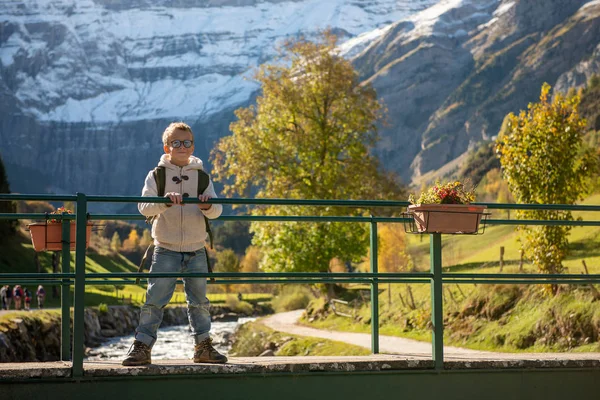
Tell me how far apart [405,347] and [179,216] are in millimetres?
12335

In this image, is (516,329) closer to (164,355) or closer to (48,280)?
(48,280)

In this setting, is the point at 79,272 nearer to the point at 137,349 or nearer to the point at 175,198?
the point at 137,349

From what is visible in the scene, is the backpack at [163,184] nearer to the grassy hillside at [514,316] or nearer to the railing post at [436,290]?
the railing post at [436,290]

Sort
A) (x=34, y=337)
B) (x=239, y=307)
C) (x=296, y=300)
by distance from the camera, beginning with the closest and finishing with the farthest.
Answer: (x=34, y=337) < (x=296, y=300) < (x=239, y=307)

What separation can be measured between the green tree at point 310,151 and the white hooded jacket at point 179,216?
25441 mm

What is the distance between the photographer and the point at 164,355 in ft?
125

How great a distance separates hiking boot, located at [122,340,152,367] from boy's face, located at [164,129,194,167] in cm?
158

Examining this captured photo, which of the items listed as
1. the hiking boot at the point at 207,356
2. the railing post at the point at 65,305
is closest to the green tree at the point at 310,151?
the railing post at the point at 65,305

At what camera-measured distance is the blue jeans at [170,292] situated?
7129 millimetres

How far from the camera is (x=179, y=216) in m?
7.19

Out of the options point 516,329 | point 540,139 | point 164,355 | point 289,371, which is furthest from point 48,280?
point 164,355

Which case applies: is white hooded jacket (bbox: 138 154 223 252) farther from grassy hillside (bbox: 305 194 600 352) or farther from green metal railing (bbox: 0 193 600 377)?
grassy hillside (bbox: 305 194 600 352)

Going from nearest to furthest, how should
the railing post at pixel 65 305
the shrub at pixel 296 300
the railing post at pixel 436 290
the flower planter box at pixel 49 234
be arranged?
the railing post at pixel 436 290 < the railing post at pixel 65 305 < the flower planter box at pixel 49 234 < the shrub at pixel 296 300

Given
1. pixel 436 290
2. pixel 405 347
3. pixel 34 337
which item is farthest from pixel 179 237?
pixel 34 337
